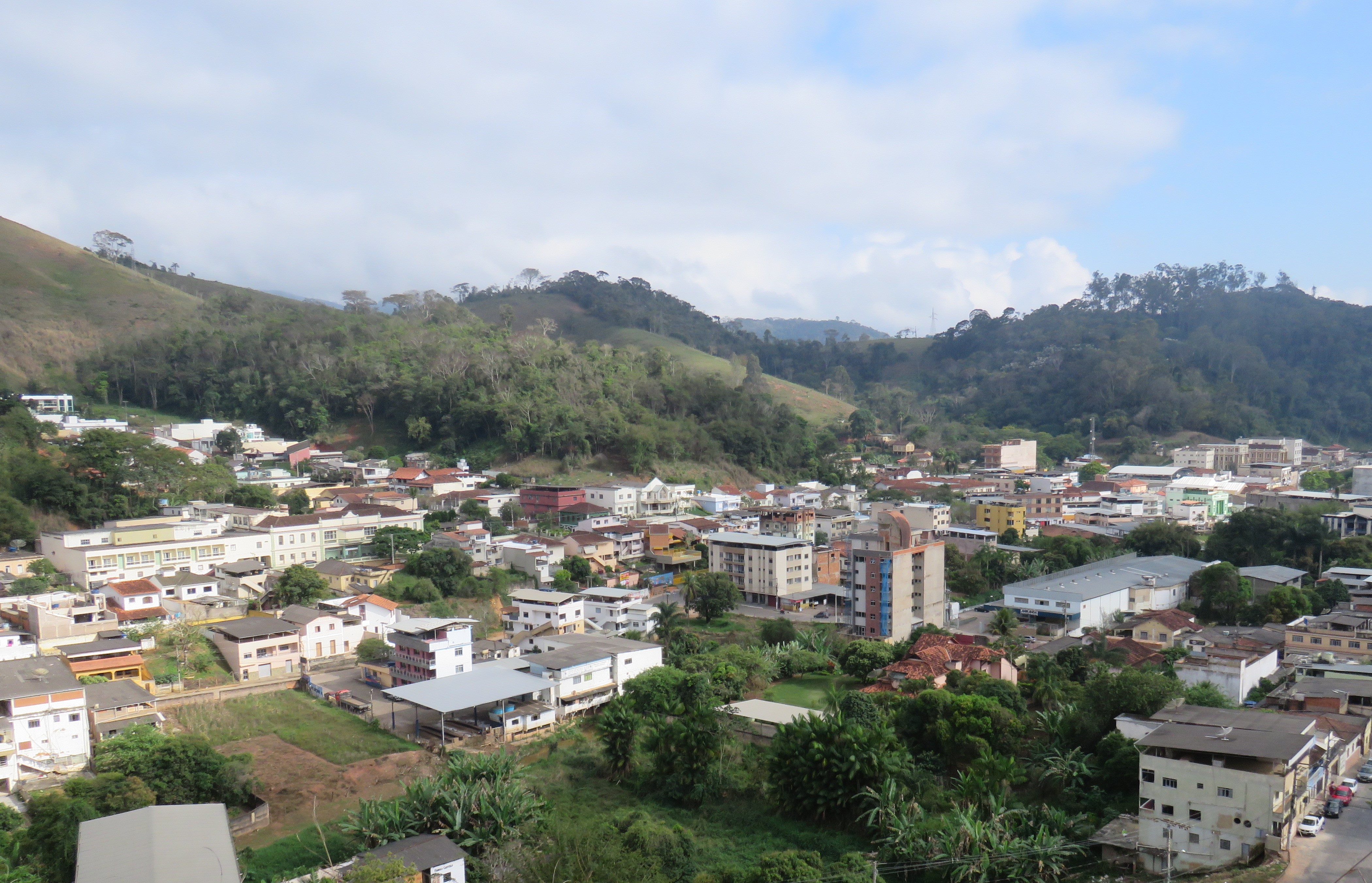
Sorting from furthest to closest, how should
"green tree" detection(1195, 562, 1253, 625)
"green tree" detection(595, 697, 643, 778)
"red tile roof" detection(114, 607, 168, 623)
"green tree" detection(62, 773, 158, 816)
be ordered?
1. "green tree" detection(1195, 562, 1253, 625)
2. "red tile roof" detection(114, 607, 168, 623)
3. "green tree" detection(595, 697, 643, 778)
4. "green tree" detection(62, 773, 158, 816)

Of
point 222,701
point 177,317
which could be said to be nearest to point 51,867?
point 222,701

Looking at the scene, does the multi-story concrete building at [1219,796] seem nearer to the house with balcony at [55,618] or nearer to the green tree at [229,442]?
the house with balcony at [55,618]

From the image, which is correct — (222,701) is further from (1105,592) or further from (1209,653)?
(1105,592)

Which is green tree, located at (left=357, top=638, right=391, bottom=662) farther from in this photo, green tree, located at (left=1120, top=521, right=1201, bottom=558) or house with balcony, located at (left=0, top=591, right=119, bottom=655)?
green tree, located at (left=1120, top=521, right=1201, bottom=558)

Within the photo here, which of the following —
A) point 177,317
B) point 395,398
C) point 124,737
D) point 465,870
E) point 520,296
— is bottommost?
point 465,870

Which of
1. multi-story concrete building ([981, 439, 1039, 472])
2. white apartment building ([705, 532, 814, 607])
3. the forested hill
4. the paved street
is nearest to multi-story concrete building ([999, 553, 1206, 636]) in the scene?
white apartment building ([705, 532, 814, 607])

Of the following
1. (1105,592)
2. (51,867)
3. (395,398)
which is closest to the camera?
(51,867)

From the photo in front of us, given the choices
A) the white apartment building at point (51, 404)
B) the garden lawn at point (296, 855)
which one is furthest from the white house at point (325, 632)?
the white apartment building at point (51, 404)
